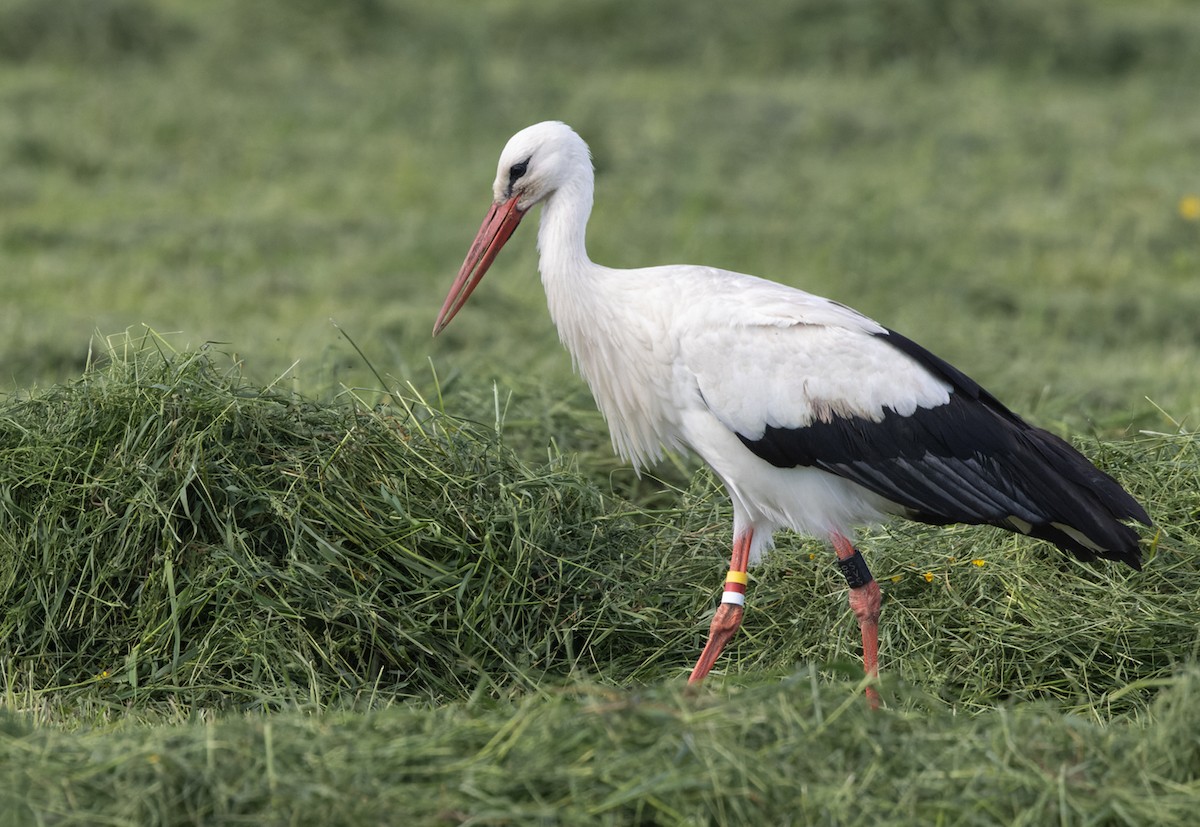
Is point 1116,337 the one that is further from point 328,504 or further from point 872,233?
point 328,504

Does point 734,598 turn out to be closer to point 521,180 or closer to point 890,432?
point 890,432

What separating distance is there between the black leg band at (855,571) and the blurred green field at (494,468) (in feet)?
0.70

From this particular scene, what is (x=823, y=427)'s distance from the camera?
373cm

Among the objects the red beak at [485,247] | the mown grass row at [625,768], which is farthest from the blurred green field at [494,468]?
the red beak at [485,247]

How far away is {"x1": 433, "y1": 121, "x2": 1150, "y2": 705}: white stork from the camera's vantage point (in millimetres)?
3703

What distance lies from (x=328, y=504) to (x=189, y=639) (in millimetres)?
431

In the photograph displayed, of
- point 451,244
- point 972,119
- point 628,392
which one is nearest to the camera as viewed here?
point 628,392

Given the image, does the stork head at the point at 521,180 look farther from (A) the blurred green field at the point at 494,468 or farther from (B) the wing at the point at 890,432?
(B) the wing at the point at 890,432

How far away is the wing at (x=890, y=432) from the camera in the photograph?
370 cm

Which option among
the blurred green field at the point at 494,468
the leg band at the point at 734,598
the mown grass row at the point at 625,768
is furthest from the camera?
the leg band at the point at 734,598

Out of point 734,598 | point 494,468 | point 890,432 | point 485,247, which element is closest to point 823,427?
point 890,432

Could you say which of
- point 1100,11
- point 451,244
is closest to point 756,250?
point 451,244

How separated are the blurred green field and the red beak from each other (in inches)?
11.2

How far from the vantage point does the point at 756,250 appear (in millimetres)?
8094
